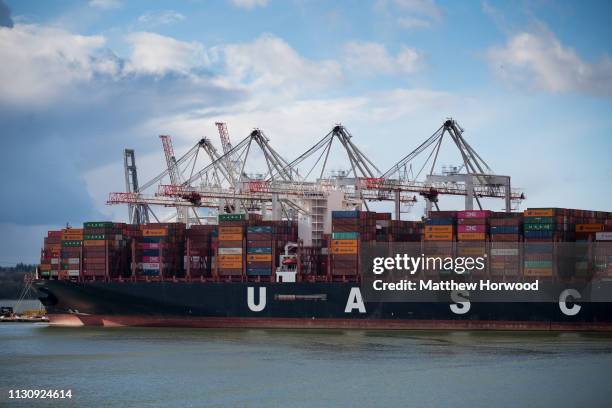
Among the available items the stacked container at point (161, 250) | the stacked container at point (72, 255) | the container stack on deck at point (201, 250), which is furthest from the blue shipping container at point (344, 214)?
the stacked container at point (72, 255)

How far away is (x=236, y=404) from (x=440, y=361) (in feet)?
39.0

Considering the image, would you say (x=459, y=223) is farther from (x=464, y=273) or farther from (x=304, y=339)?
(x=304, y=339)

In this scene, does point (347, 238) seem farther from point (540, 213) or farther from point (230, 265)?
point (540, 213)

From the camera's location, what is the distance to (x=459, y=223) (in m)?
56.9

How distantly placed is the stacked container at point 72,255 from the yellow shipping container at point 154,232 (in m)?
4.27

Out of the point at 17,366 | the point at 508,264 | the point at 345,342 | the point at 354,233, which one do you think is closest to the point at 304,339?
the point at 345,342

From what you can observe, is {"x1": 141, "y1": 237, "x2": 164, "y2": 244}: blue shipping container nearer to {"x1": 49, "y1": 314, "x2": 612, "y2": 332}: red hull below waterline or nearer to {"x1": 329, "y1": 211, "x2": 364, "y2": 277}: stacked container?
{"x1": 49, "y1": 314, "x2": 612, "y2": 332}: red hull below waterline

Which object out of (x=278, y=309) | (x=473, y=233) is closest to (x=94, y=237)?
(x=278, y=309)

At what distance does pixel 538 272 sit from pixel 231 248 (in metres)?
17.4

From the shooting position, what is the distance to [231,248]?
60906mm

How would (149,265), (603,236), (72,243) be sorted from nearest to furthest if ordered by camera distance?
(603,236) < (149,265) < (72,243)

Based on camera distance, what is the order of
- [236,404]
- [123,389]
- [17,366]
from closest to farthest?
[236,404] < [123,389] < [17,366]

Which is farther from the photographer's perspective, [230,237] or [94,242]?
[94,242]

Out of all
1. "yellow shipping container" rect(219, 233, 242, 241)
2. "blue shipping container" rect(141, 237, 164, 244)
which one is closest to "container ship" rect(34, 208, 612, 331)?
"blue shipping container" rect(141, 237, 164, 244)
